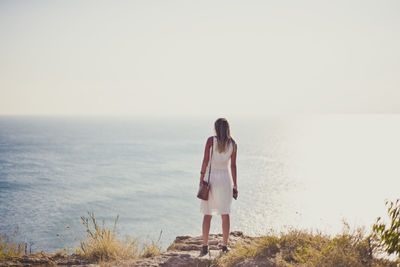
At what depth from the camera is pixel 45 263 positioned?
14.7ft

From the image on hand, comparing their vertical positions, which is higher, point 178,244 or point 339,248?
point 339,248

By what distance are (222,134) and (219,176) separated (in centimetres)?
71

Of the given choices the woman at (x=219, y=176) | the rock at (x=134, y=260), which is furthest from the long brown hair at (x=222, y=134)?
the rock at (x=134, y=260)

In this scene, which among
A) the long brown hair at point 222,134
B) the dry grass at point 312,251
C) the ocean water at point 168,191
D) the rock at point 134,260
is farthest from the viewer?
the ocean water at point 168,191

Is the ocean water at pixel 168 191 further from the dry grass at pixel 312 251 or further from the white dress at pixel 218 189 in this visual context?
the white dress at pixel 218 189

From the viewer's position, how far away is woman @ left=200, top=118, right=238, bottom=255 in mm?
4656

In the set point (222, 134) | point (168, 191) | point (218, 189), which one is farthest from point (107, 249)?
point (168, 191)

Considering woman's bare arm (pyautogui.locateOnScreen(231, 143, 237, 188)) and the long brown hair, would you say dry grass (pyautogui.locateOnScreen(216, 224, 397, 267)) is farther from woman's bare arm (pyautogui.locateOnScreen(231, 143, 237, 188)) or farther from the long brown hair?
the long brown hair

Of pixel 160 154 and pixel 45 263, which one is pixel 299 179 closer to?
pixel 160 154

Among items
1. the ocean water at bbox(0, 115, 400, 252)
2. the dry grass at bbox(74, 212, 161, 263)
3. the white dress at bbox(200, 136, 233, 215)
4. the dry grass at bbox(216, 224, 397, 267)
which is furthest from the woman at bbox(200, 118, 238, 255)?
the ocean water at bbox(0, 115, 400, 252)

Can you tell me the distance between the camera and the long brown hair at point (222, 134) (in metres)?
4.60

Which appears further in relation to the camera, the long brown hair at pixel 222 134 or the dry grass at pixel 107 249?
the dry grass at pixel 107 249

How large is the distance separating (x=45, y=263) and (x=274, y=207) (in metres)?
60.4

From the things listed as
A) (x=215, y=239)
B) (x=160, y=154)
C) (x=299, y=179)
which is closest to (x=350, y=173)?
(x=299, y=179)
